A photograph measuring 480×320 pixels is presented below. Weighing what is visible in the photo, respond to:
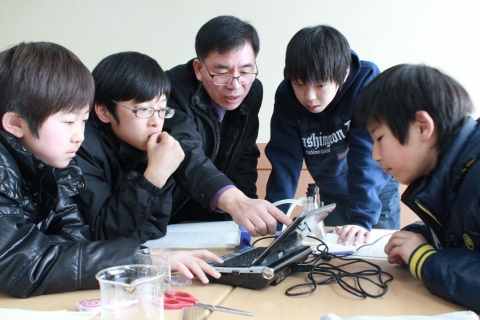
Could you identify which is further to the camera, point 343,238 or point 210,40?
point 210,40

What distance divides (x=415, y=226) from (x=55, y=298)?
0.89 meters

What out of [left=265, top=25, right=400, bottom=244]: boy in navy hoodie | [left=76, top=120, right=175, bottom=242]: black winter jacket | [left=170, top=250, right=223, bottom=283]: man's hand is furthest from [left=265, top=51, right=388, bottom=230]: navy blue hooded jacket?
[left=170, top=250, right=223, bottom=283]: man's hand

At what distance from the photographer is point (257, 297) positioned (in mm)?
918

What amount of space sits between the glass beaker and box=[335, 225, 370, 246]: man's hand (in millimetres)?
726

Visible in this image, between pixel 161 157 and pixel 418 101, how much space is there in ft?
2.58

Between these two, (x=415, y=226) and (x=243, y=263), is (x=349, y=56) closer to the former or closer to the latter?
(x=415, y=226)

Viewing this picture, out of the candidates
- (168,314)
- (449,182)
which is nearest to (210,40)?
(449,182)

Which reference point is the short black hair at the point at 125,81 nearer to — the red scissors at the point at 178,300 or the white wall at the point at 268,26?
the red scissors at the point at 178,300

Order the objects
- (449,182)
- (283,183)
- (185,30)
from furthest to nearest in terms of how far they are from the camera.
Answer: (185,30) → (283,183) → (449,182)

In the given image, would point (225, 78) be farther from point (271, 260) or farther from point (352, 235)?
point (271, 260)

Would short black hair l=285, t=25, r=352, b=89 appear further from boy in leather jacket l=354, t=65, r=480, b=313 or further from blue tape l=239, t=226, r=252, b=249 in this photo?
blue tape l=239, t=226, r=252, b=249

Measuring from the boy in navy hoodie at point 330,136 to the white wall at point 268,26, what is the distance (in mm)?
1041

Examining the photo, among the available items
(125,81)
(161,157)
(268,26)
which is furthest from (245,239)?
(268,26)

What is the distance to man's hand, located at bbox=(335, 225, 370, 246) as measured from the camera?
1367 millimetres
